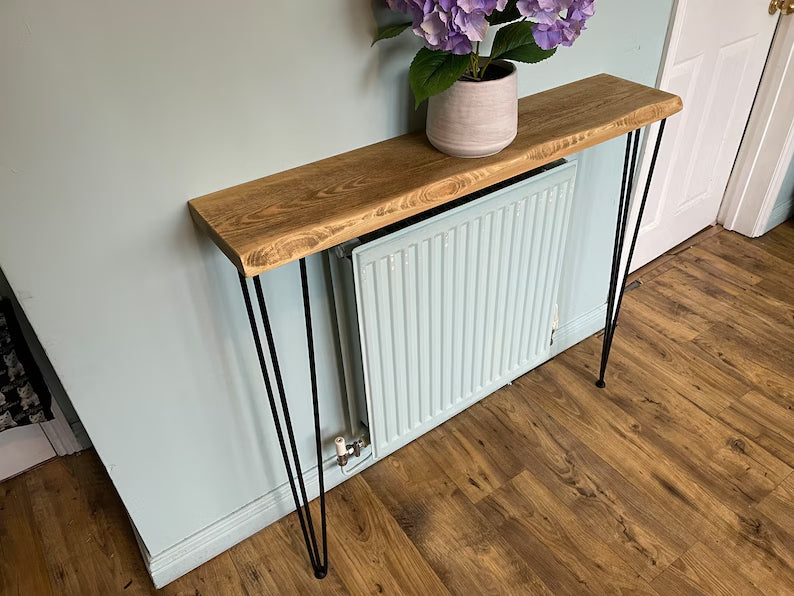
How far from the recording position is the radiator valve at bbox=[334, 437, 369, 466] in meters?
1.47

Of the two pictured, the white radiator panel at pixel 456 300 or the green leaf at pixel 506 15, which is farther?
the white radiator panel at pixel 456 300

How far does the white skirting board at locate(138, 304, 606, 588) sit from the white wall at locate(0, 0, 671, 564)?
4 cm

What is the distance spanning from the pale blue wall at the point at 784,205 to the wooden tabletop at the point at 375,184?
1402 millimetres

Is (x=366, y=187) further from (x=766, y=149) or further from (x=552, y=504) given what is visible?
(x=766, y=149)

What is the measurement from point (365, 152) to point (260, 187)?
0.23m

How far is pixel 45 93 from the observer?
0.86 meters

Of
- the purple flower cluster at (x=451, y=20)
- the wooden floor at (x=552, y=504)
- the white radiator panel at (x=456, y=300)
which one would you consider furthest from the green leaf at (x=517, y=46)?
the wooden floor at (x=552, y=504)

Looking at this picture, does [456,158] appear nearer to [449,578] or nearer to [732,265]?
[449,578]

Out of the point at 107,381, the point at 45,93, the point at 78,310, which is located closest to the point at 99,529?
the point at 107,381

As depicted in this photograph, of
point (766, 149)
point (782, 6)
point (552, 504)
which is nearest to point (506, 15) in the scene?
point (552, 504)

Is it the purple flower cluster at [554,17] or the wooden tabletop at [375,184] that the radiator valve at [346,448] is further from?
the purple flower cluster at [554,17]

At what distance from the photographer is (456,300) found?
1.43 meters

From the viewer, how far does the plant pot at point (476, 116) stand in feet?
3.57

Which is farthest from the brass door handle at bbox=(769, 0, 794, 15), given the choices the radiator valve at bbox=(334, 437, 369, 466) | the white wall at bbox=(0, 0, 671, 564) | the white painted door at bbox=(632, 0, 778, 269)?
the radiator valve at bbox=(334, 437, 369, 466)
